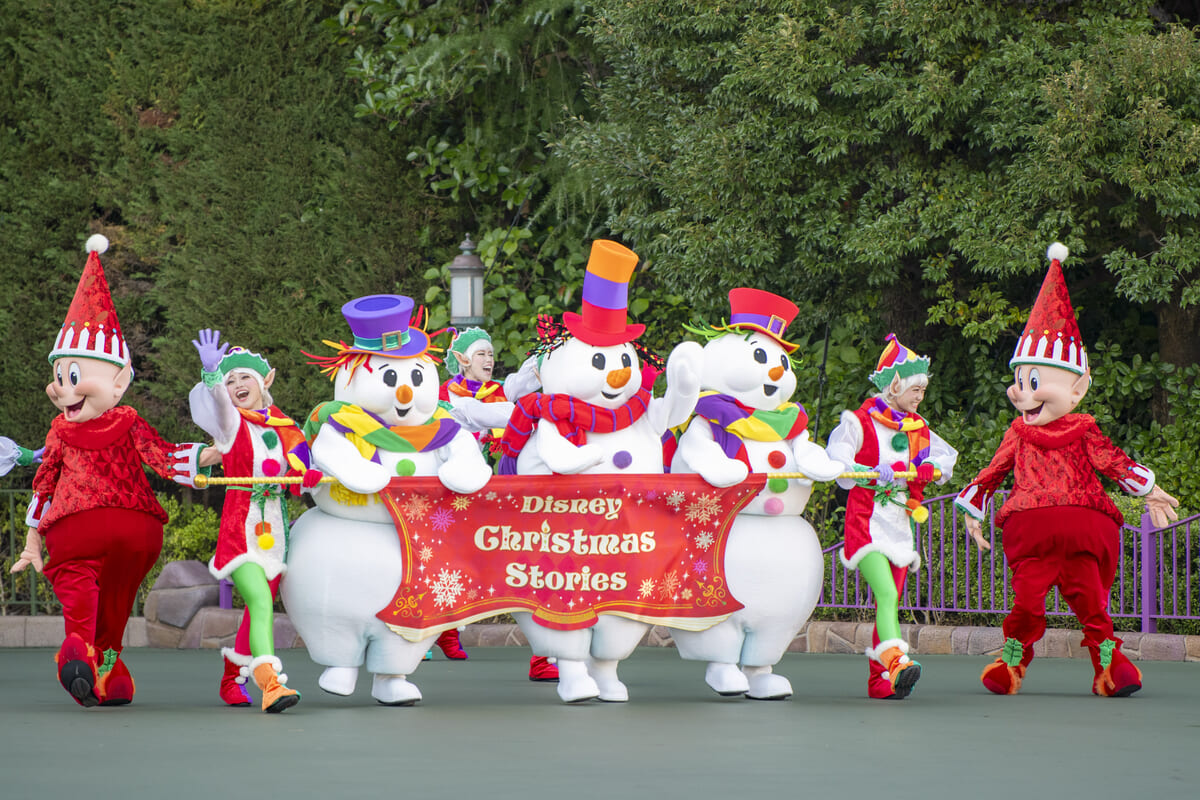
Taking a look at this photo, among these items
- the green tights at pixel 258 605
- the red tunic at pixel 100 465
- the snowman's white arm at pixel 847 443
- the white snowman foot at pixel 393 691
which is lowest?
the white snowman foot at pixel 393 691

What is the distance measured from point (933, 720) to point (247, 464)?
3442mm

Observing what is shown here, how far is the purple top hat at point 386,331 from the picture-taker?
26.9 feet

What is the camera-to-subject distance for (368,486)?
7898 mm

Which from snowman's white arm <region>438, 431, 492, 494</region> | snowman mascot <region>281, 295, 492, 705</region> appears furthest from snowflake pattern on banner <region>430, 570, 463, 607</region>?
snowman's white arm <region>438, 431, 492, 494</region>

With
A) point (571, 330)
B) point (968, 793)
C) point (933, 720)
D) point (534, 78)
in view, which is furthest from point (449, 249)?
point (968, 793)

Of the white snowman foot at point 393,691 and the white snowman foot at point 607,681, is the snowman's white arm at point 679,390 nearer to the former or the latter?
the white snowman foot at point 607,681

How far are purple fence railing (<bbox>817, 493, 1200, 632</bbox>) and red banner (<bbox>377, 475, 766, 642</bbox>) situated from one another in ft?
9.24

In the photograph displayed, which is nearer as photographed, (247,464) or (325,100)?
(247,464)

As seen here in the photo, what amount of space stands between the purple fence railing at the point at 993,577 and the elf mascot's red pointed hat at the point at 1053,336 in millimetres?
1858

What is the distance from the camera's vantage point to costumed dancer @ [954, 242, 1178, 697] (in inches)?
344

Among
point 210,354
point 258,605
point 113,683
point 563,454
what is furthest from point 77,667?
point 563,454

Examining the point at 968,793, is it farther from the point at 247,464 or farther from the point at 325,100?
the point at 325,100

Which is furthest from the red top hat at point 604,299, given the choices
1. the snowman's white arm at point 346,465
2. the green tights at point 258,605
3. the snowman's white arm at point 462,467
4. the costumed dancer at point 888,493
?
the green tights at point 258,605

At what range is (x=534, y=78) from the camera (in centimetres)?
1622
